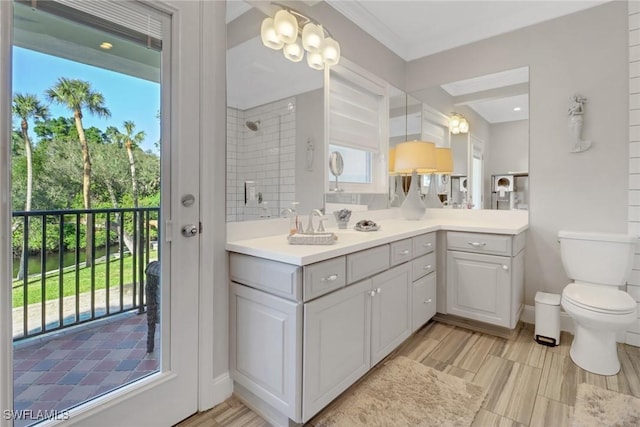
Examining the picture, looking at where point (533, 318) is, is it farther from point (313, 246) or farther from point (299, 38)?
point (299, 38)

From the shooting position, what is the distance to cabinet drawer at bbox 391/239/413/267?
6.26 ft

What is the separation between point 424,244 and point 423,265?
154 mm

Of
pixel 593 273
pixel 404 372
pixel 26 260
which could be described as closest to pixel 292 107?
pixel 26 260

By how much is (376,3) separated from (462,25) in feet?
2.82

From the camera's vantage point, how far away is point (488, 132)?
277cm

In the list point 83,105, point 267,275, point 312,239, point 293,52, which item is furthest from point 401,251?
point 83,105

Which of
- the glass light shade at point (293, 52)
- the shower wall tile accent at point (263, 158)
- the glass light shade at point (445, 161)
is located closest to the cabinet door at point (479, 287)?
the glass light shade at point (445, 161)

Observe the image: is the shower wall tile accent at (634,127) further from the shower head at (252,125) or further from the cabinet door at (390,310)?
the shower head at (252,125)

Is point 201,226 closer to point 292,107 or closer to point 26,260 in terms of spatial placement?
point 26,260

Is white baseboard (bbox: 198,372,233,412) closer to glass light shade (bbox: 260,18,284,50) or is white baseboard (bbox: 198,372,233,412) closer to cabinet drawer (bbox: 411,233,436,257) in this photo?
cabinet drawer (bbox: 411,233,436,257)

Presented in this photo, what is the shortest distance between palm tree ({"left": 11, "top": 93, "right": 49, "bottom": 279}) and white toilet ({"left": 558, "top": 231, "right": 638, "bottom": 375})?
278 cm

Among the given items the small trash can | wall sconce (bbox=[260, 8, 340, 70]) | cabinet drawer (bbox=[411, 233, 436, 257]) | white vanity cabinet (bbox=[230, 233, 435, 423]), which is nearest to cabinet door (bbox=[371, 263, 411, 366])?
white vanity cabinet (bbox=[230, 233, 435, 423])

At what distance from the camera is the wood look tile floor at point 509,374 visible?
152 cm

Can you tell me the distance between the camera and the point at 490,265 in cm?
229
